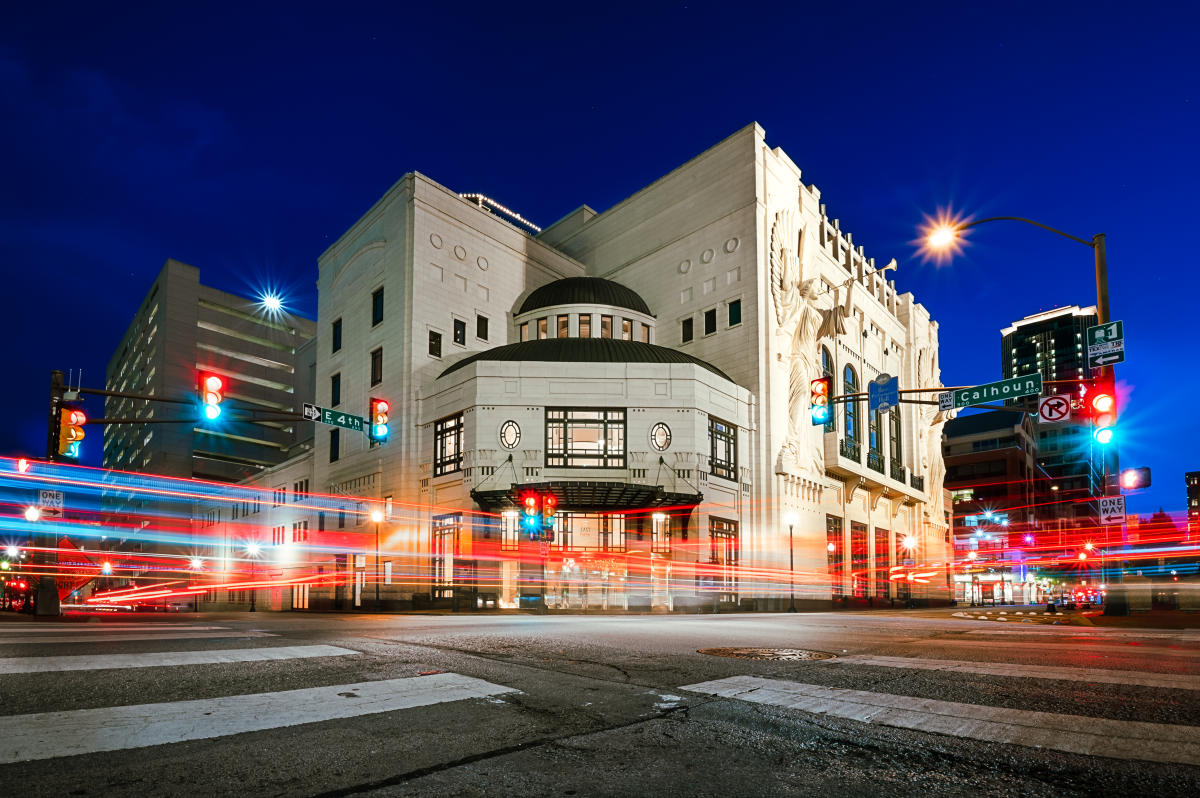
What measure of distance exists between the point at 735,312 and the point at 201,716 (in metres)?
46.2

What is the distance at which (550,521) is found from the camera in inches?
1462

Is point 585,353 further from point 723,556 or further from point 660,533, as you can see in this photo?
point 723,556

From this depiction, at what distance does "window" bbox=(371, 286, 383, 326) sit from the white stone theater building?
0.19 metres

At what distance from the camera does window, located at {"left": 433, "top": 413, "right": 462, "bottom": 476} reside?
42.7 m

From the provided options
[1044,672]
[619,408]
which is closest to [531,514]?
[619,408]

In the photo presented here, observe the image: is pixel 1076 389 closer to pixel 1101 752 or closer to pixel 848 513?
pixel 1101 752

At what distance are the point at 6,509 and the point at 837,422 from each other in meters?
175

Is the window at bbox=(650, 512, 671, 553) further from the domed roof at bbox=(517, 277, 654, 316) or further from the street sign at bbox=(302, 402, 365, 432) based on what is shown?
the street sign at bbox=(302, 402, 365, 432)

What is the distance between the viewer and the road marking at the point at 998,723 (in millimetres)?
4141

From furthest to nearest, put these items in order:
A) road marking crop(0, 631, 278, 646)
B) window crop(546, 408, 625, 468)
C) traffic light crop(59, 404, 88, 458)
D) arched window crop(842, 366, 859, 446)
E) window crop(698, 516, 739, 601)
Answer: arched window crop(842, 366, 859, 446)
window crop(698, 516, 739, 601)
window crop(546, 408, 625, 468)
traffic light crop(59, 404, 88, 458)
road marking crop(0, 631, 278, 646)

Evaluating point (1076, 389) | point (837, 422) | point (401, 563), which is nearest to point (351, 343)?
point (401, 563)

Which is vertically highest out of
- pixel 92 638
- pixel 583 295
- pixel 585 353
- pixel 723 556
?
pixel 583 295

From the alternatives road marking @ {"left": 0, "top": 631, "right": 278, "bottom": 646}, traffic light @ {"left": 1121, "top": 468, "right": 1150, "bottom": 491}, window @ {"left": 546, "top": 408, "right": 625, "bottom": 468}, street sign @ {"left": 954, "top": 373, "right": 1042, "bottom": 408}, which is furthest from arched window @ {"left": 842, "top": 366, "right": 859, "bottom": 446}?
road marking @ {"left": 0, "top": 631, "right": 278, "bottom": 646}

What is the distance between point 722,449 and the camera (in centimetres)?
4409
